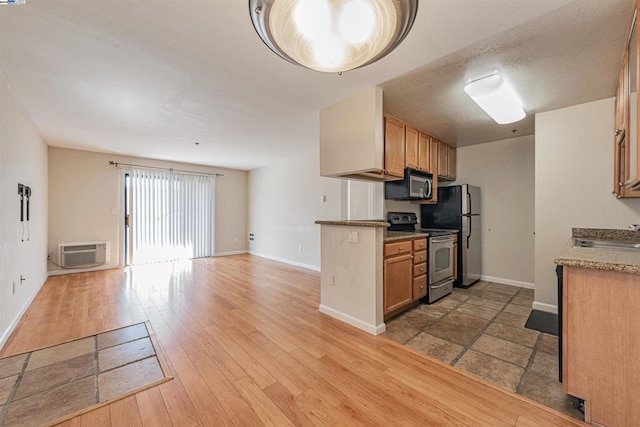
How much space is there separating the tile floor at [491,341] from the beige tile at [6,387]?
2.78 m

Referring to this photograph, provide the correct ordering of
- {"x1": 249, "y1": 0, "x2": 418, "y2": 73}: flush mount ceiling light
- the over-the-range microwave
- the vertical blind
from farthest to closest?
the vertical blind < the over-the-range microwave < {"x1": 249, "y1": 0, "x2": 418, "y2": 73}: flush mount ceiling light

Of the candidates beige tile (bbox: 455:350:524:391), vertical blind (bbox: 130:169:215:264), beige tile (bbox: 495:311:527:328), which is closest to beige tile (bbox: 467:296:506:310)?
beige tile (bbox: 495:311:527:328)

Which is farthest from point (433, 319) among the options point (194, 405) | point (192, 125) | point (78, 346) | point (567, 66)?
point (192, 125)

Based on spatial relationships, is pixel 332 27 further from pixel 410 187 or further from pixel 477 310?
pixel 477 310

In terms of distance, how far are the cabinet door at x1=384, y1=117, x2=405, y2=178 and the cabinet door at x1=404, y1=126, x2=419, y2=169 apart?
12 cm

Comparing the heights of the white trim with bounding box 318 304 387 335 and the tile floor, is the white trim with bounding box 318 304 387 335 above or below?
above

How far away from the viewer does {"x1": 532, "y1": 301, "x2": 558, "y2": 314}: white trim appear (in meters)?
3.06

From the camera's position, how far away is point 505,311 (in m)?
3.06

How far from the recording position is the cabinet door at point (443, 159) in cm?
417

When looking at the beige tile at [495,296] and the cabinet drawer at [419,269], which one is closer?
the cabinet drawer at [419,269]

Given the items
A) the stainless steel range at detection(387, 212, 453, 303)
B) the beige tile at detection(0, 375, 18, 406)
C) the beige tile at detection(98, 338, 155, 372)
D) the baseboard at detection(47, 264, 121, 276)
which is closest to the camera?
the beige tile at detection(0, 375, 18, 406)

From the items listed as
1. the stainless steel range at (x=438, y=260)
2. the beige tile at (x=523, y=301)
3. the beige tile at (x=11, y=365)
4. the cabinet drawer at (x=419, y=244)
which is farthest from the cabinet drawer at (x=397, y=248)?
the beige tile at (x=11, y=365)

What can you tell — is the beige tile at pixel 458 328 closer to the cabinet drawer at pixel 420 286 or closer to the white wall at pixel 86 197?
the cabinet drawer at pixel 420 286

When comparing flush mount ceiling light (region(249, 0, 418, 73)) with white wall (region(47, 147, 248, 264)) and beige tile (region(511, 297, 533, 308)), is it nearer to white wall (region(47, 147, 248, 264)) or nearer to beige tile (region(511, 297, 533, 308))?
beige tile (region(511, 297, 533, 308))
